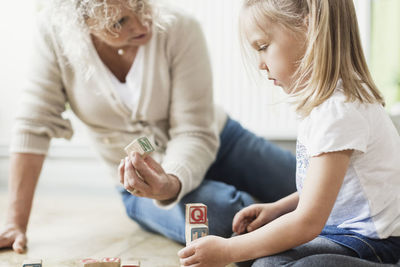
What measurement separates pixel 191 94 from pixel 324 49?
1.81 ft

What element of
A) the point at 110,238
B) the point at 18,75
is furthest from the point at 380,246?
the point at 18,75

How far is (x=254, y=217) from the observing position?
3.56 ft

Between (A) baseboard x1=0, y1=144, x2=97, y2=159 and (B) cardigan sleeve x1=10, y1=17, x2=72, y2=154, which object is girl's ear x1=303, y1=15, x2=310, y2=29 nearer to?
(B) cardigan sleeve x1=10, y1=17, x2=72, y2=154

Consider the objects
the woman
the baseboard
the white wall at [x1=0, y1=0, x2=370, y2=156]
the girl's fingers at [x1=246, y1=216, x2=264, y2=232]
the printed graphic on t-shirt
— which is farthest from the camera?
the baseboard

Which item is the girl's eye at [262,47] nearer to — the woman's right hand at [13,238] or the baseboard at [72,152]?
the woman's right hand at [13,238]

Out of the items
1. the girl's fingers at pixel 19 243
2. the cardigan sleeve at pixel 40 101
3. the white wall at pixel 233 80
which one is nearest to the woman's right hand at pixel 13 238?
the girl's fingers at pixel 19 243

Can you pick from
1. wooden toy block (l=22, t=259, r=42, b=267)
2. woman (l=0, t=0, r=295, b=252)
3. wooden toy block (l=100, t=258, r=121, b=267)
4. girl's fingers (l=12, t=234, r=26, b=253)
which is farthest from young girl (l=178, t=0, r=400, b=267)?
girl's fingers (l=12, t=234, r=26, b=253)

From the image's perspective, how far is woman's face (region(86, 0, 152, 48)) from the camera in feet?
3.73

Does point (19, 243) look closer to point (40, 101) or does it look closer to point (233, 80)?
point (40, 101)

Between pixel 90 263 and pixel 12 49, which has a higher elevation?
pixel 90 263

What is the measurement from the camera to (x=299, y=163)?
3.10 feet

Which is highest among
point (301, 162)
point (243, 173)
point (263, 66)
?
point (263, 66)

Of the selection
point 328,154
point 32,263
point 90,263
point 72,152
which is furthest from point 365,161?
point 72,152

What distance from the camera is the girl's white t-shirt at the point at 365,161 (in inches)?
32.2
